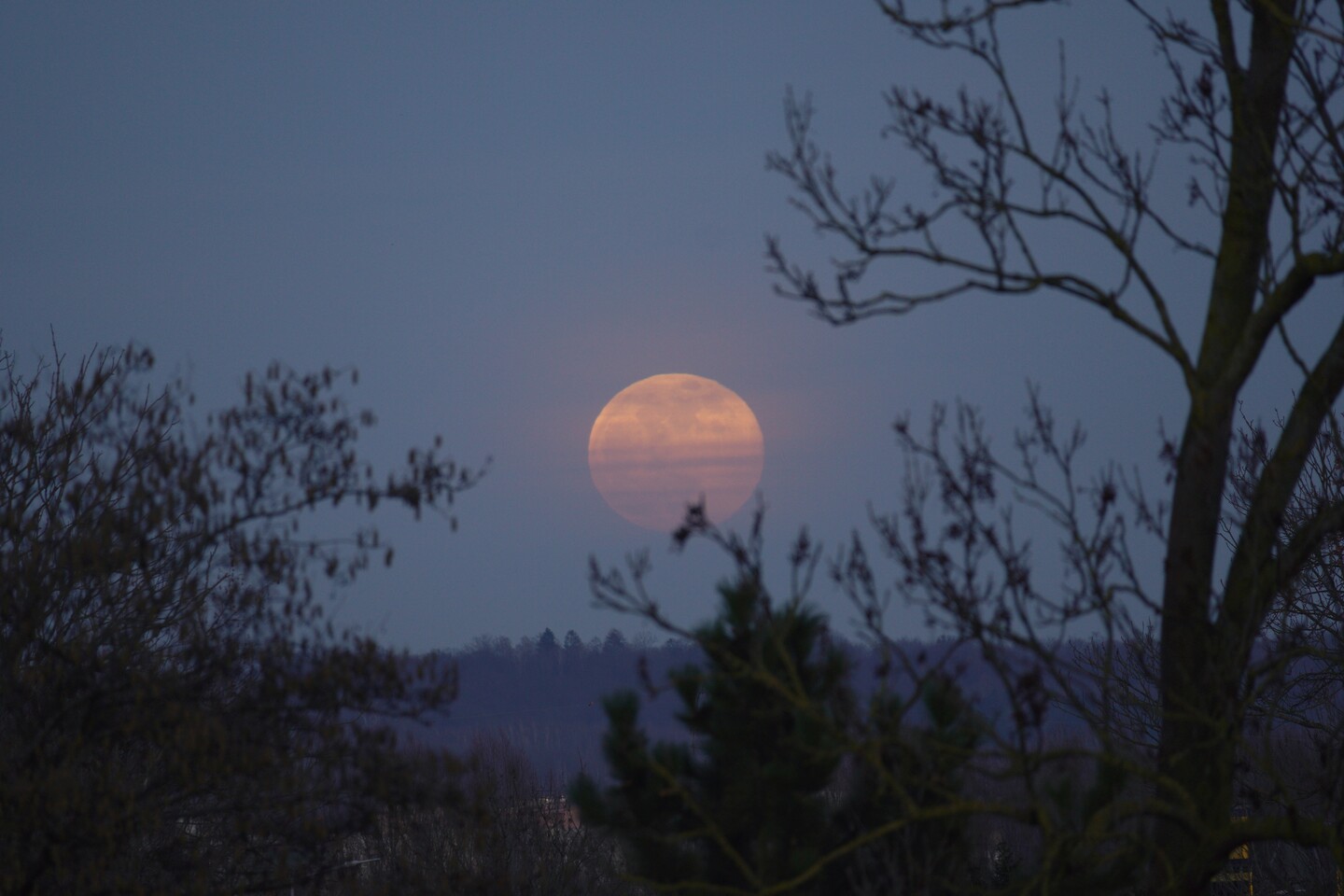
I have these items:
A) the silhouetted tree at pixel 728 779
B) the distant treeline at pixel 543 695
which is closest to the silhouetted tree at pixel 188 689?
the silhouetted tree at pixel 728 779

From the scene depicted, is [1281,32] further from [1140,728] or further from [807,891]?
[1140,728]

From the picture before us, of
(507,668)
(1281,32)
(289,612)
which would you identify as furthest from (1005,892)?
(507,668)

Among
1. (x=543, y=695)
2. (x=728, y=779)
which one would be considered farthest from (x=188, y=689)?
(x=543, y=695)

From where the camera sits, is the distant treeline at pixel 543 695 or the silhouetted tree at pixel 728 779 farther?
the distant treeline at pixel 543 695

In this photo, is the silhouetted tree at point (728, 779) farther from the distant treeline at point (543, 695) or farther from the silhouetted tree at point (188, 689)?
the distant treeline at point (543, 695)

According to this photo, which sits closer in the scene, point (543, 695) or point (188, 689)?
point (188, 689)

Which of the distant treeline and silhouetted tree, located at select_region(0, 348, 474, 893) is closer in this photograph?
silhouetted tree, located at select_region(0, 348, 474, 893)

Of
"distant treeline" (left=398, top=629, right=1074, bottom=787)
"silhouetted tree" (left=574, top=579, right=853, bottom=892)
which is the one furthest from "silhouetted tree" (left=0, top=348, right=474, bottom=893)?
"distant treeline" (left=398, top=629, right=1074, bottom=787)

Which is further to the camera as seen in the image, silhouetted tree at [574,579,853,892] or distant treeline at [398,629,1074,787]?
distant treeline at [398,629,1074,787]

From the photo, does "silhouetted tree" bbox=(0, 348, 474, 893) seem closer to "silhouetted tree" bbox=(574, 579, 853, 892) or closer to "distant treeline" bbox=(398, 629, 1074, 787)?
"silhouetted tree" bbox=(574, 579, 853, 892)

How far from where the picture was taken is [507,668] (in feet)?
324

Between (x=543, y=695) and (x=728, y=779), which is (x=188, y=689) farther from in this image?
(x=543, y=695)

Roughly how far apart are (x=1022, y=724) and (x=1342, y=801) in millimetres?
2158

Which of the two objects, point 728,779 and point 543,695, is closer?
point 728,779
